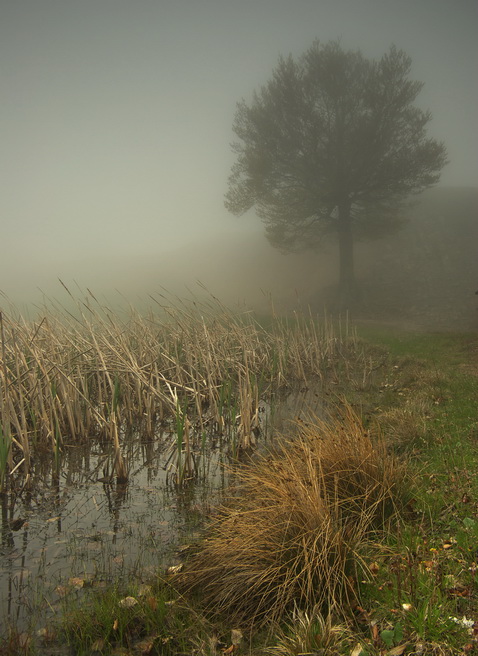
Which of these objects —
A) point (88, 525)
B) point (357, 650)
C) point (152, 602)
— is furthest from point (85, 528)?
point (357, 650)

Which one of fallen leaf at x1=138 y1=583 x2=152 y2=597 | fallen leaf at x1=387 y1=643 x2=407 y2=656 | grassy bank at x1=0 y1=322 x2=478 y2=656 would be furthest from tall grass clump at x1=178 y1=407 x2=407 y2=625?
fallen leaf at x1=387 y1=643 x2=407 y2=656

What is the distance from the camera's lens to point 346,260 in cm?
2750

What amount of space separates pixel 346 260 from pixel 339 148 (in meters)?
6.32

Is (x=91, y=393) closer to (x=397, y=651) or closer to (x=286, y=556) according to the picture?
(x=286, y=556)

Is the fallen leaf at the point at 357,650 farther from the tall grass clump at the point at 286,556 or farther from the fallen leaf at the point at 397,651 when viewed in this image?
the tall grass clump at the point at 286,556

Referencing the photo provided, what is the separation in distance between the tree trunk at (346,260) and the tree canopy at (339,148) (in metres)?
0.06

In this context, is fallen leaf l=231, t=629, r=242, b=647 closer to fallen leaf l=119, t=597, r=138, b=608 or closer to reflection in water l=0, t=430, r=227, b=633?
fallen leaf l=119, t=597, r=138, b=608

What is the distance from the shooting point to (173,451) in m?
7.66

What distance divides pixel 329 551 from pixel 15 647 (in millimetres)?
2268

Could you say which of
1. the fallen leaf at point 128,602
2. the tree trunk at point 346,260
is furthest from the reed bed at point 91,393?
the tree trunk at point 346,260

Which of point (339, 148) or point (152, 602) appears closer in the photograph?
point (152, 602)

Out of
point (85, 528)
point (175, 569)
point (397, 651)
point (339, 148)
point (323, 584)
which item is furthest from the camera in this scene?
point (339, 148)

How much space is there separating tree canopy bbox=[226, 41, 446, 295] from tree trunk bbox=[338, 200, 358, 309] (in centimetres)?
6

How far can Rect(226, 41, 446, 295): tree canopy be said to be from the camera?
26.2 meters
